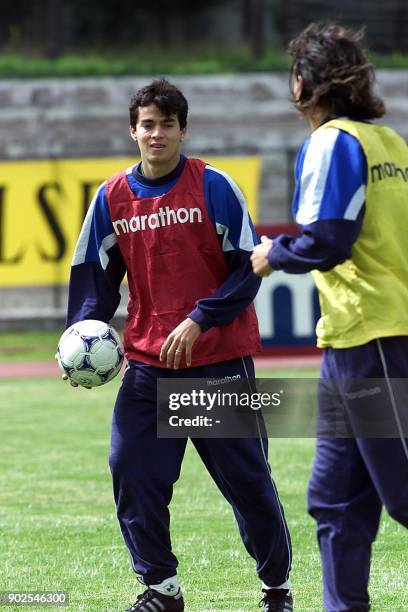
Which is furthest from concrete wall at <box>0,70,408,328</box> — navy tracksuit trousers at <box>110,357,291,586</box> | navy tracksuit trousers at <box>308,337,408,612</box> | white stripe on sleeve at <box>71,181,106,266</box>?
navy tracksuit trousers at <box>308,337,408,612</box>

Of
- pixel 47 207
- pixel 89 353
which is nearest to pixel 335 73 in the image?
pixel 89 353

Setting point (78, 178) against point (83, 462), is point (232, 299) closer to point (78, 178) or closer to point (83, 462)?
point (83, 462)

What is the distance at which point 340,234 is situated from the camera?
4.29 meters

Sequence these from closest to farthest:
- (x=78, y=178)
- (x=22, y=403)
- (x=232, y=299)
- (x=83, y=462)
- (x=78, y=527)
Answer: (x=232, y=299)
(x=78, y=527)
(x=83, y=462)
(x=22, y=403)
(x=78, y=178)

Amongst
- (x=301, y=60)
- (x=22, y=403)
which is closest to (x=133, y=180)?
(x=301, y=60)

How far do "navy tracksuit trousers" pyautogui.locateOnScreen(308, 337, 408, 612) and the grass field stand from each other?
1.02 m

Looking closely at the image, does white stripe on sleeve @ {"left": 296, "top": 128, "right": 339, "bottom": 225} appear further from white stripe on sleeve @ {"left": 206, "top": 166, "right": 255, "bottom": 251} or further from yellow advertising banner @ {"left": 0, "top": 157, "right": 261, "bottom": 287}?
yellow advertising banner @ {"left": 0, "top": 157, "right": 261, "bottom": 287}

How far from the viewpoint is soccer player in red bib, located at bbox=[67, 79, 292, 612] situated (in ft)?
17.0

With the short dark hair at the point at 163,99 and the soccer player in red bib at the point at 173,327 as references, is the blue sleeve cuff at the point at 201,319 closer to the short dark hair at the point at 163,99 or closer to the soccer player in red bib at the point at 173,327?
the soccer player in red bib at the point at 173,327

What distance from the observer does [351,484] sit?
176 inches

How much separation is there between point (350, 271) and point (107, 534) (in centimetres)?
328

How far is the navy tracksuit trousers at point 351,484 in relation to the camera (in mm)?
4383

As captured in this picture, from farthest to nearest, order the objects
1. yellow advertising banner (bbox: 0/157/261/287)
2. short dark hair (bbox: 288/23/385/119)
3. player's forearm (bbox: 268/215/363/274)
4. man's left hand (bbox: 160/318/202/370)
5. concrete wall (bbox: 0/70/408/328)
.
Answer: concrete wall (bbox: 0/70/408/328)
yellow advertising banner (bbox: 0/157/261/287)
man's left hand (bbox: 160/318/202/370)
short dark hair (bbox: 288/23/385/119)
player's forearm (bbox: 268/215/363/274)

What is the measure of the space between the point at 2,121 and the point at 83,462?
60.7ft
